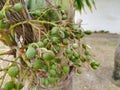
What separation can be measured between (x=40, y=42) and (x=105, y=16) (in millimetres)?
3273

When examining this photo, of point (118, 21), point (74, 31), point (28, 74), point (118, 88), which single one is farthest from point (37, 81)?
point (118, 21)

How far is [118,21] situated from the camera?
11.9 feet

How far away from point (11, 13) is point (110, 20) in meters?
3.23

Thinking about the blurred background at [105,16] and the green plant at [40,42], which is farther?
the blurred background at [105,16]

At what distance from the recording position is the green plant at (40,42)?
49 centimetres

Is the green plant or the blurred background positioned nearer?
the green plant

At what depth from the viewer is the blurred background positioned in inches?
141

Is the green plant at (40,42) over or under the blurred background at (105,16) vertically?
over

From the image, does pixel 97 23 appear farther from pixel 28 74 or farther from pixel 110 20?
pixel 28 74

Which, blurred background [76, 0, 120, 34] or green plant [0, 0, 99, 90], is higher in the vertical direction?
green plant [0, 0, 99, 90]

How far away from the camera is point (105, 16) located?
3684 mm

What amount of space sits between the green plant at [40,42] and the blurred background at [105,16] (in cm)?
298

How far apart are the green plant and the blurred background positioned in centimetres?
298

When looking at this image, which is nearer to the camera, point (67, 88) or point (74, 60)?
point (74, 60)
